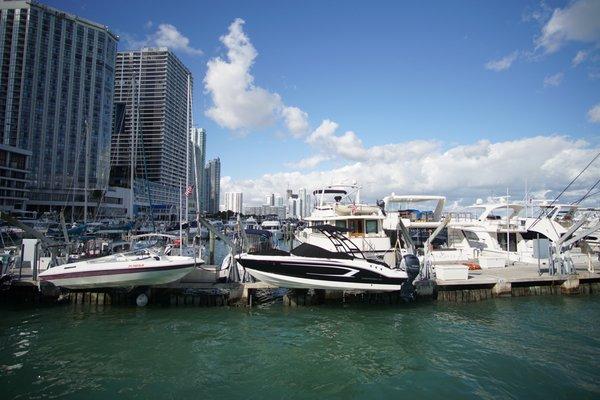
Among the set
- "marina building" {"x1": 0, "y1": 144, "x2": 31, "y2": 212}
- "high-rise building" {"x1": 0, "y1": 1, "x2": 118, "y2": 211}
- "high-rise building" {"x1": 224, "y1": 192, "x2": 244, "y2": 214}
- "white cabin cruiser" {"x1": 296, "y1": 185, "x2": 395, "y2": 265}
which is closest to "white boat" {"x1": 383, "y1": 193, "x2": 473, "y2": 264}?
"white cabin cruiser" {"x1": 296, "y1": 185, "x2": 395, "y2": 265}

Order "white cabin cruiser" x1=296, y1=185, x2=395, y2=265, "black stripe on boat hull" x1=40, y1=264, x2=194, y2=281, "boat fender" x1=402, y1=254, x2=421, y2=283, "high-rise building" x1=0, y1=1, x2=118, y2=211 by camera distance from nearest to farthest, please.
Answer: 1. "black stripe on boat hull" x1=40, y1=264, x2=194, y2=281
2. "boat fender" x1=402, y1=254, x2=421, y2=283
3. "white cabin cruiser" x1=296, y1=185, x2=395, y2=265
4. "high-rise building" x1=0, y1=1, x2=118, y2=211

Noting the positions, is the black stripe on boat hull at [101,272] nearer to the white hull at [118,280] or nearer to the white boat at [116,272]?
the white boat at [116,272]

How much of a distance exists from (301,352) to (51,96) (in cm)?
11906

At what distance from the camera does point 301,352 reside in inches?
420

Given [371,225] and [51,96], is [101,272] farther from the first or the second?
[51,96]

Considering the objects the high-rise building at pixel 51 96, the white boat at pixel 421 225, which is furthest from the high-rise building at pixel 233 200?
the white boat at pixel 421 225

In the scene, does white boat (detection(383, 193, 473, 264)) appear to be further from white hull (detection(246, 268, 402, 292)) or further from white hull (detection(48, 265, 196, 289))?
white hull (detection(48, 265, 196, 289))

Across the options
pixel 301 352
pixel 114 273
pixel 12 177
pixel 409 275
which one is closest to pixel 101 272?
pixel 114 273

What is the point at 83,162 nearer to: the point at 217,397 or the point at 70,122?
the point at 70,122

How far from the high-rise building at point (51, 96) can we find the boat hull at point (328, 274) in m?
94.9

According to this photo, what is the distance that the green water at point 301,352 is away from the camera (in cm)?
841

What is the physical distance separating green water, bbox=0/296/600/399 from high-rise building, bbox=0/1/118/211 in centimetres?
9328

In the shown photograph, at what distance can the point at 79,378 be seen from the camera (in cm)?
881

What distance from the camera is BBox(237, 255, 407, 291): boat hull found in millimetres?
14594
